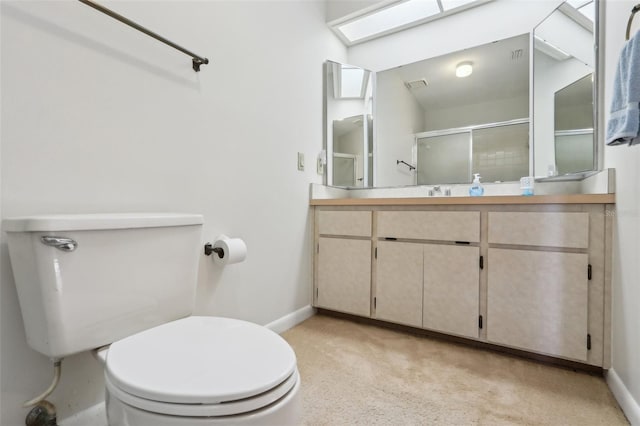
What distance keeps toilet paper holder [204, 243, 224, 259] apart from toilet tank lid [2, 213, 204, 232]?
0.33 metres

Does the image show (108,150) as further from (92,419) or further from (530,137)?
(530,137)

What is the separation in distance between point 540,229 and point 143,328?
1668mm

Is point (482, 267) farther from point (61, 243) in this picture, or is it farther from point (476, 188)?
point (61, 243)

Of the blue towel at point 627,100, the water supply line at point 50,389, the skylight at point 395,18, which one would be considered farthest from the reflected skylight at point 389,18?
the water supply line at point 50,389

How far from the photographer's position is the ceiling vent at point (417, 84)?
2.20 metres

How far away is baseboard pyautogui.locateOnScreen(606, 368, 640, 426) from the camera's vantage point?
996mm

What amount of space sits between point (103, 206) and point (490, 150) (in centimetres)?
211

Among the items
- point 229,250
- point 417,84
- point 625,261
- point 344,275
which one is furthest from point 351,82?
point 625,261

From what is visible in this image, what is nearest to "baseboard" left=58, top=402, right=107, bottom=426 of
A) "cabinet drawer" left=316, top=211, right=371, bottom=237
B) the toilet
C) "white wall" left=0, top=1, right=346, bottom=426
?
"white wall" left=0, top=1, right=346, bottom=426

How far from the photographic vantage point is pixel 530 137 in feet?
5.99

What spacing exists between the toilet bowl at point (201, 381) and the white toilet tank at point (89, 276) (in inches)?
4.5

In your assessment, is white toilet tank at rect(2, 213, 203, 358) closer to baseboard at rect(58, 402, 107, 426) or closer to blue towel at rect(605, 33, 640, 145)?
baseboard at rect(58, 402, 107, 426)

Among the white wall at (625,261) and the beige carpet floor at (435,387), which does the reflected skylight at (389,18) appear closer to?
the white wall at (625,261)

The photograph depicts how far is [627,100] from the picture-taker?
854 millimetres
